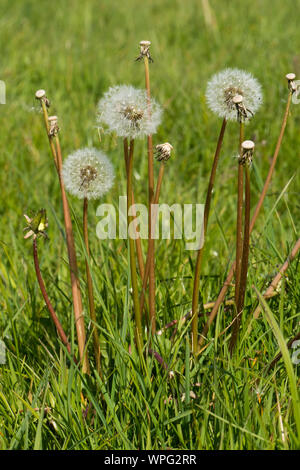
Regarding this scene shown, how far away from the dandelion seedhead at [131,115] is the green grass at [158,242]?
0.20ft

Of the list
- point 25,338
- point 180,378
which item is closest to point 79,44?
point 25,338

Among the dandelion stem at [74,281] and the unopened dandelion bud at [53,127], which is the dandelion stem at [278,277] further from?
the unopened dandelion bud at [53,127]

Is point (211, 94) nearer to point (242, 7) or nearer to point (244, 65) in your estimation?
Answer: point (244, 65)

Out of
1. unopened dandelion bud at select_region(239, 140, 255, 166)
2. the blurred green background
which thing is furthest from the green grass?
unopened dandelion bud at select_region(239, 140, 255, 166)

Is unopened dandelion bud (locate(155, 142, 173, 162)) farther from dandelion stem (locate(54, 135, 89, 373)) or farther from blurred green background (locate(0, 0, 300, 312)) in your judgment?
blurred green background (locate(0, 0, 300, 312))

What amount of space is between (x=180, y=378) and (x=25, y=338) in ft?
1.62

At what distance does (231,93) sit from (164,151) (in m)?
0.20

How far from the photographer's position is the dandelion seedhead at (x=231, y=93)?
49.2 inches

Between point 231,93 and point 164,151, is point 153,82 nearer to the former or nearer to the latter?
point 231,93

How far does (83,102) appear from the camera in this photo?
3.26 meters

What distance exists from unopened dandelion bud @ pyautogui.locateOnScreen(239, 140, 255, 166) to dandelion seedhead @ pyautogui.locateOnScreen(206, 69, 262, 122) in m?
0.11

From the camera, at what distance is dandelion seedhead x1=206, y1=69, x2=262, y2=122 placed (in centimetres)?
125

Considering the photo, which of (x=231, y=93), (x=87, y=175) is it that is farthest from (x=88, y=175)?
(x=231, y=93)

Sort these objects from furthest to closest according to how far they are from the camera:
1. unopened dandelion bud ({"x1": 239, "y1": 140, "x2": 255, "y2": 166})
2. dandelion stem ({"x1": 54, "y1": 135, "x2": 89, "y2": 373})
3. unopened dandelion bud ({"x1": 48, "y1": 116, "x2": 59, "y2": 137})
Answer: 1. dandelion stem ({"x1": 54, "y1": 135, "x2": 89, "y2": 373})
2. unopened dandelion bud ({"x1": 48, "y1": 116, "x2": 59, "y2": 137})
3. unopened dandelion bud ({"x1": 239, "y1": 140, "x2": 255, "y2": 166})
